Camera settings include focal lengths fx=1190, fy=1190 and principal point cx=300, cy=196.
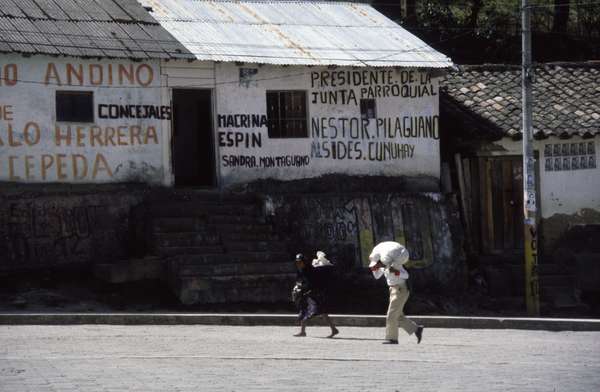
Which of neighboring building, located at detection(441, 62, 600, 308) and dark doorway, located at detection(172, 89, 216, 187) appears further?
neighboring building, located at detection(441, 62, 600, 308)

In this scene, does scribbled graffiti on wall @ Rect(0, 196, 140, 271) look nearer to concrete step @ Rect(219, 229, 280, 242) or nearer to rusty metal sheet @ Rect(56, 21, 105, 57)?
concrete step @ Rect(219, 229, 280, 242)

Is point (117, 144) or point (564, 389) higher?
point (117, 144)

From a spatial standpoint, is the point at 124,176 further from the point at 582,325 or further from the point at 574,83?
the point at 574,83

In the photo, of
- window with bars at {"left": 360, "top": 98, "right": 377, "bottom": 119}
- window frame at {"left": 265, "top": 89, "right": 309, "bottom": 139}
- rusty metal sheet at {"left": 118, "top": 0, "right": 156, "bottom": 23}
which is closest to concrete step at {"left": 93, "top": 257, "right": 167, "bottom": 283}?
window frame at {"left": 265, "top": 89, "right": 309, "bottom": 139}

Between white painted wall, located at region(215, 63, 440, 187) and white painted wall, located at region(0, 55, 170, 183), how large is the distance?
147cm

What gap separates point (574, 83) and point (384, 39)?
5.07 meters

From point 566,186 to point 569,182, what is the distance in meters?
0.11

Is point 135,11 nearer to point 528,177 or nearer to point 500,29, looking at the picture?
point 528,177

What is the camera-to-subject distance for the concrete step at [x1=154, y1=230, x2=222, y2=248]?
20.5m

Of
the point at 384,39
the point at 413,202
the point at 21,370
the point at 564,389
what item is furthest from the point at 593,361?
the point at 384,39

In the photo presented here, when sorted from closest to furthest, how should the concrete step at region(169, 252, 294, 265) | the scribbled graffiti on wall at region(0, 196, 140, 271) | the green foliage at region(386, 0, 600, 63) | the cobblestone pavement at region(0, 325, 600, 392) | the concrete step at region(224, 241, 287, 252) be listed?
1. the cobblestone pavement at region(0, 325, 600, 392)
2. the concrete step at region(169, 252, 294, 265)
3. the scribbled graffiti on wall at region(0, 196, 140, 271)
4. the concrete step at region(224, 241, 287, 252)
5. the green foliage at region(386, 0, 600, 63)

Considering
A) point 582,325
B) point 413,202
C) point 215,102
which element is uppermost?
A: point 215,102

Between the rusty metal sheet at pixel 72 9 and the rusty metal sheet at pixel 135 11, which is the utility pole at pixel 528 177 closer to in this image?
the rusty metal sheet at pixel 135 11

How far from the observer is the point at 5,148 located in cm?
2069
